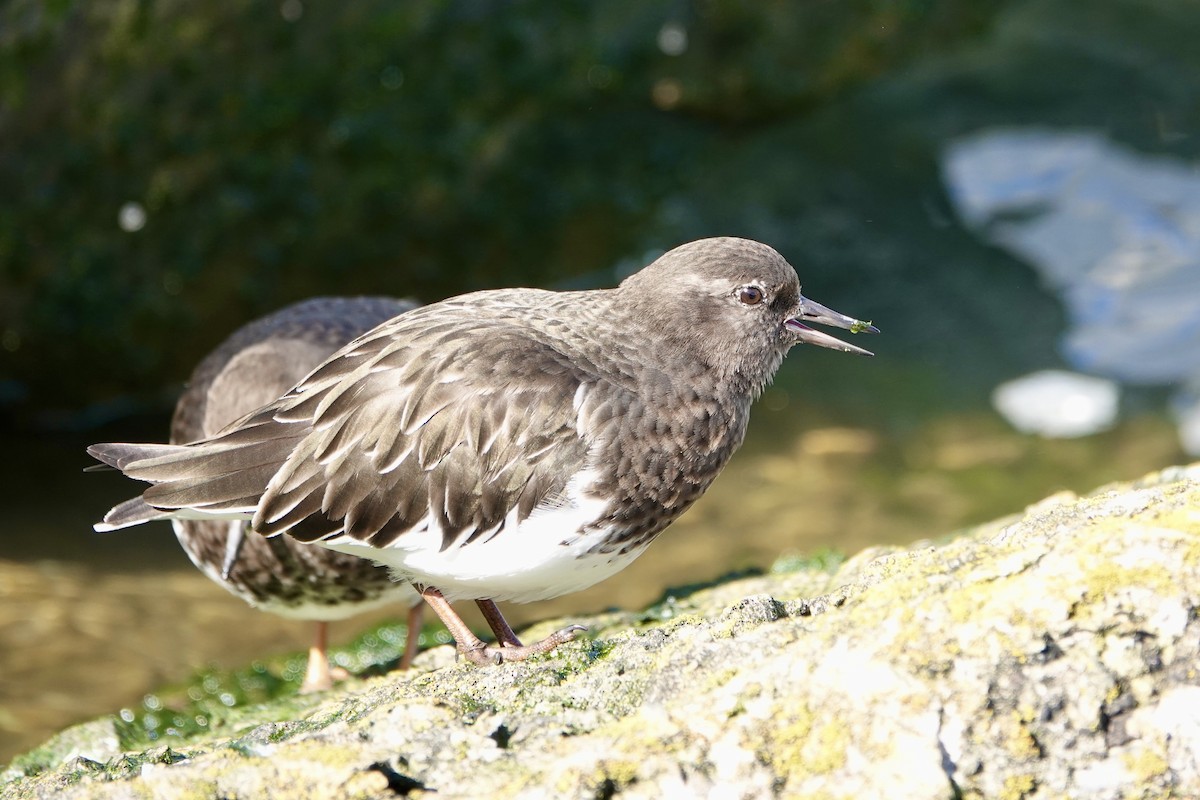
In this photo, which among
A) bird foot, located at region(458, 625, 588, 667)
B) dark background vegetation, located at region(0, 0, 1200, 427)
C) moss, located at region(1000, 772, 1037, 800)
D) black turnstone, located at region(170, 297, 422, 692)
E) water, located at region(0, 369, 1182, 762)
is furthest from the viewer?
dark background vegetation, located at region(0, 0, 1200, 427)

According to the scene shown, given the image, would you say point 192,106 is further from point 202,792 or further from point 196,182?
point 202,792

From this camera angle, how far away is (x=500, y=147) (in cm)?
778

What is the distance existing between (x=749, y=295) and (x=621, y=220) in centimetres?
477

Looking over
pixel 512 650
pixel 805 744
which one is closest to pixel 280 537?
pixel 512 650

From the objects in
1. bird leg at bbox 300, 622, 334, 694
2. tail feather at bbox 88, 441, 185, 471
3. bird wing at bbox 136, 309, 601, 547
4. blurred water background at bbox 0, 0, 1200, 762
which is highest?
blurred water background at bbox 0, 0, 1200, 762

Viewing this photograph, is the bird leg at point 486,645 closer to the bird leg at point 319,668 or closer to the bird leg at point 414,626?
the bird leg at point 414,626

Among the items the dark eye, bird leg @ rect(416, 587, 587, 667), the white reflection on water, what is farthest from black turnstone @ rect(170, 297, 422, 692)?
the white reflection on water

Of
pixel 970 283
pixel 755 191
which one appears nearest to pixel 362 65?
pixel 755 191

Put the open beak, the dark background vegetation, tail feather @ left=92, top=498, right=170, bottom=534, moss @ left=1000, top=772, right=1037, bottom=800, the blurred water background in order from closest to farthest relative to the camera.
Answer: moss @ left=1000, top=772, right=1037, bottom=800
tail feather @ left=92, top=498, right=170, bottom=534
the open beak
the blurred water background
the dark background vegetation

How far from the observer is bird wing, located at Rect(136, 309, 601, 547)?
3434 millimetres

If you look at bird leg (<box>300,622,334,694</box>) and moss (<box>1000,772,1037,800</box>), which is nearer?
moss (<box>1000,772,1037,800</box>)

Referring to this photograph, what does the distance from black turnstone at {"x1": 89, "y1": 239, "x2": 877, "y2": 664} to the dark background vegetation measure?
3723 millimetres

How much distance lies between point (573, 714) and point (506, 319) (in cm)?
138

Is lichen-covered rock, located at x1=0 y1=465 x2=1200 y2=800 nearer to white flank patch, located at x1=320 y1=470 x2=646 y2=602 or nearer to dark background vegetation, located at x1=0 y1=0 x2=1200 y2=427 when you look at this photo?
white flank patch, located at x1=320 y1=470 x2=646 y2=602
